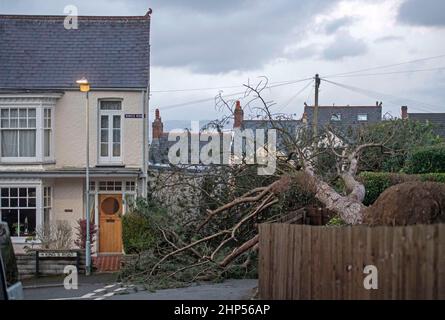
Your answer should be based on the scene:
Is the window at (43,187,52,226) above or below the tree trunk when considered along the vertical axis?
below

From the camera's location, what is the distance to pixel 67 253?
23156mm

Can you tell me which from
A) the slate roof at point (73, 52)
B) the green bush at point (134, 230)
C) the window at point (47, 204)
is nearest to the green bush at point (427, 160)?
the green bush at point (134, 230)

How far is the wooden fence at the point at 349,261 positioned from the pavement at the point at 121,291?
1.58 m

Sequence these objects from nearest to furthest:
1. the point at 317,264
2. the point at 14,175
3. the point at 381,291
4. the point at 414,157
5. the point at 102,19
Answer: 1. the point at 381,291
2. the point at 317,264
3. the point at 414,157
4. the point at 14,175
5. the point at 102,19

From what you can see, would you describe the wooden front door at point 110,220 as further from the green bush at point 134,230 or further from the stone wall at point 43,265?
the green bush at point 134,230

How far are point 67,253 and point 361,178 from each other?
1004 cm

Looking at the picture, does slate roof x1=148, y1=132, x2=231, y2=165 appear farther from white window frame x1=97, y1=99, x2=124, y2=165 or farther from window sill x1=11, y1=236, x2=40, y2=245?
window sill x1=11, y1=236, x2=40, y2=245

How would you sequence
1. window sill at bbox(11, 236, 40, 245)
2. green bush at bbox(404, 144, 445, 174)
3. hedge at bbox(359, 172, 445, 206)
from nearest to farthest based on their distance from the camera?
hedge at bbox(359, 172, 445, 206)
green bush at bbox(404, 144, 445, 174)
window sill at bbox(11, 236, 40, 245)

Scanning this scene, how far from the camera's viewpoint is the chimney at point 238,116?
20172mm

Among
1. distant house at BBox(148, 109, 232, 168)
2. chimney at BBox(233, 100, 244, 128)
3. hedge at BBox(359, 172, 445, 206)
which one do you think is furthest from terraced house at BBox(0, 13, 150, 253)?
hedge at BBox(359, 172, 445, 206)

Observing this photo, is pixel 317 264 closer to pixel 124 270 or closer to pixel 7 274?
pixel 7 274

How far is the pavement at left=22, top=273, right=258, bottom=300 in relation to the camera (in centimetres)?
1435

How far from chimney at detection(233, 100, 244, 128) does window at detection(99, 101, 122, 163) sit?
636cm
